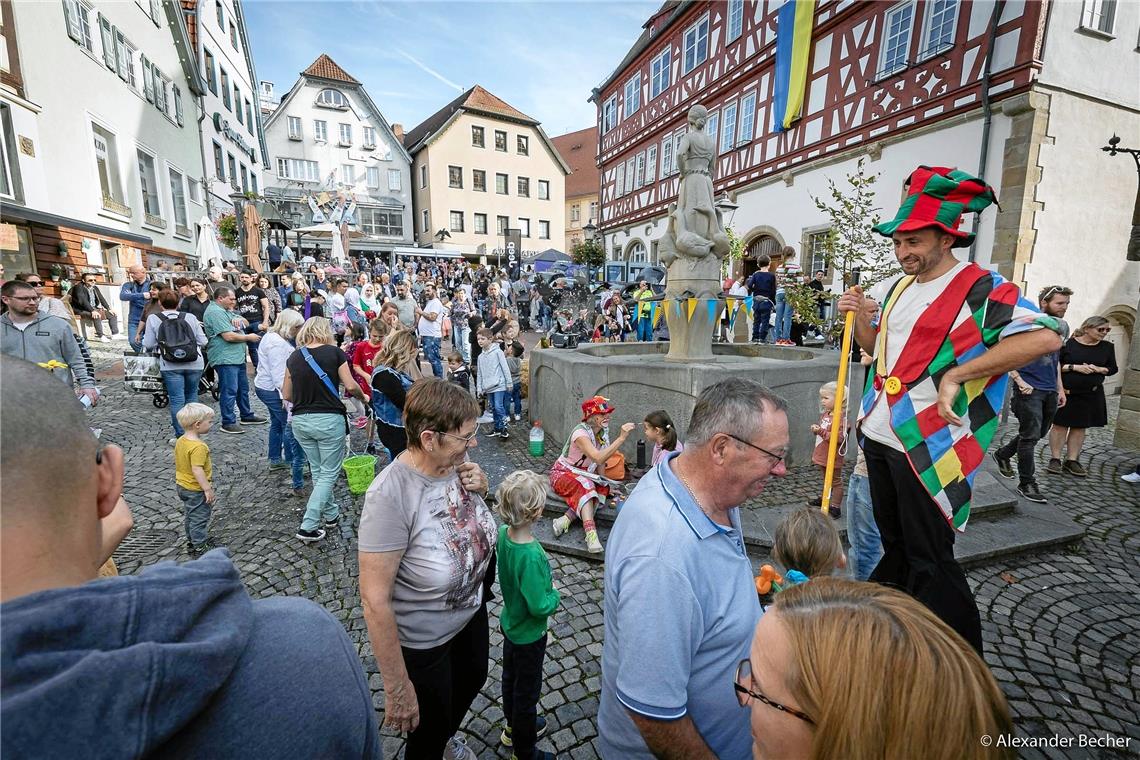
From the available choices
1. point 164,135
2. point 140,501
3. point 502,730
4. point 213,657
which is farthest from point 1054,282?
point 164,135

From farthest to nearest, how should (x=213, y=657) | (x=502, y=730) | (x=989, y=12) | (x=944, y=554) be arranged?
(x=989, y=12)
(x=502, y=730)
(x=944, y=554)
(x=213, y=657)

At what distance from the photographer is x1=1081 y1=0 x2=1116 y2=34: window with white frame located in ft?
32.1

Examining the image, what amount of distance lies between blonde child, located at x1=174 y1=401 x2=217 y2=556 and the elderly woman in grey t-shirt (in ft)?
9.49

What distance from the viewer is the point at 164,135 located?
17.9m

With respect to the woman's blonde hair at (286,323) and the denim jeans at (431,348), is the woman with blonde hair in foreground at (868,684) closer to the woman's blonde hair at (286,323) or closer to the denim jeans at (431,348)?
the woman's blonde hair at (286,323)

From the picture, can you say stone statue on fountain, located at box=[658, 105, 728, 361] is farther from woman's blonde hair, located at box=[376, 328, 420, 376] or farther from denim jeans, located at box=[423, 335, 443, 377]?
denim jeans, located at box=[423, 335, 443, 377]

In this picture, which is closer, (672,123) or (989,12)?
(989,12)

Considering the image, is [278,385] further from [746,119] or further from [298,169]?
[298,169]

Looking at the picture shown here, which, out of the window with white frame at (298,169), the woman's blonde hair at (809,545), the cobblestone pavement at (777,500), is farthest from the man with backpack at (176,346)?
the window with white frame at (298,169)

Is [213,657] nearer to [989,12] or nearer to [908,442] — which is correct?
[908,442]

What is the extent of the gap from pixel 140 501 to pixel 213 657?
5713mm

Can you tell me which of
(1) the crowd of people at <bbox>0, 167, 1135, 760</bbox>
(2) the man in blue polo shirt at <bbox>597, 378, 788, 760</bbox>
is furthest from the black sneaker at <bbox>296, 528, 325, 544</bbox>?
(2) the man in blue polo shirt at <bbox>597, 378, 788, 760</bbox>

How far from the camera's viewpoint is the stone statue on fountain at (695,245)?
23.3ft

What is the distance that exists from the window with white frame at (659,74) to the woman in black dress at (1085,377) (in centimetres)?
2003
